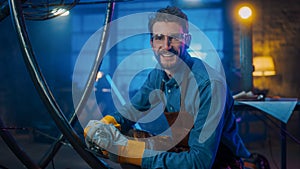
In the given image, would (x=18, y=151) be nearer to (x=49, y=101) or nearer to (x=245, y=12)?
(x=49, y=101)

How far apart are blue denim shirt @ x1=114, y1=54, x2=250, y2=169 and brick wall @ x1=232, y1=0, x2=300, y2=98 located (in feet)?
14.1

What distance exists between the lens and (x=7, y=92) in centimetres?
612

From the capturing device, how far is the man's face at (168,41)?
1.26m

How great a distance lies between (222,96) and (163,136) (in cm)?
26

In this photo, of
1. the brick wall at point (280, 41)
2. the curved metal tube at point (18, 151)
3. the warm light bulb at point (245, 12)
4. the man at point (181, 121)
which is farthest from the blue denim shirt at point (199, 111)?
the brick wall at point (280, 41)

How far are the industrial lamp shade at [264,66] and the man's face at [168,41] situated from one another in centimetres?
381

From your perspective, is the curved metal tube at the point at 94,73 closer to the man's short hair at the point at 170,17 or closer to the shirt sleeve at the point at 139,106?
the shirt sleeve at the point at 139,106

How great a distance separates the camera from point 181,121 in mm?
1358

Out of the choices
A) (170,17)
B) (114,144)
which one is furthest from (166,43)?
(114,144)

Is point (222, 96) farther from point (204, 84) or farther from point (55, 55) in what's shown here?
point (55, 55)

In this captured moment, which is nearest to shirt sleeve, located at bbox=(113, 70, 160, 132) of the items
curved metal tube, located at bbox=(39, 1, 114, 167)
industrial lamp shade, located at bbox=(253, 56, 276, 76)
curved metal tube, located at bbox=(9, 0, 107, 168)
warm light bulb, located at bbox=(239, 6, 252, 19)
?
curved metal tube, located at bbox=(39, 1, 114, 167)

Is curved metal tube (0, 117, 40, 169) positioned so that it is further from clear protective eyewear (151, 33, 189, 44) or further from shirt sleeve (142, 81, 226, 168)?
clear protective eyewear (151, 33, 189, 44)

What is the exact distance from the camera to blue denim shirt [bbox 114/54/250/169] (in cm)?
116

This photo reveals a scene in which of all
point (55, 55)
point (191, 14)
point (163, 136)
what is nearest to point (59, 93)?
point (55, 55)
